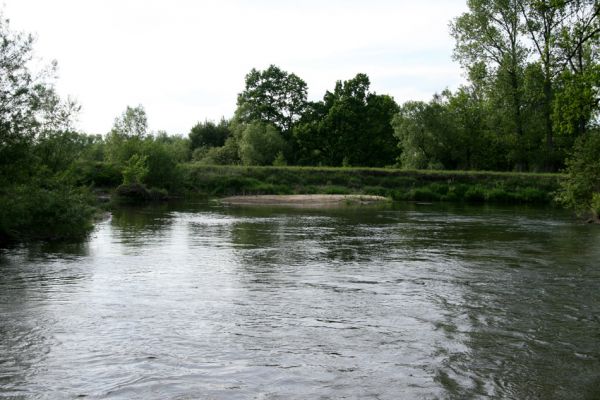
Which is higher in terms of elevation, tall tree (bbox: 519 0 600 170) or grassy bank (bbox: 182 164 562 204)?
tall tree (bbox: 519 0 600 170)

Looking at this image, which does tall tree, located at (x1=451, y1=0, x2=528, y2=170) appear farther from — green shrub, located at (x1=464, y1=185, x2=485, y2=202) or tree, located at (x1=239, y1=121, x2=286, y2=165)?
tree, located at (x1=239, y1=121, x2=286, y2=165)

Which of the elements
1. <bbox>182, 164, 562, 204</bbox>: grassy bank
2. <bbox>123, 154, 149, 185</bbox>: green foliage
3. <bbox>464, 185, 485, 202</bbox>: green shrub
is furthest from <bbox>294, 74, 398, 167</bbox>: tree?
<bbox>123, 154, 149, 185</bbox>: green foliage

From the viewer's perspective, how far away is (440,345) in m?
9.32

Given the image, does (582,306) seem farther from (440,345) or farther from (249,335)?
(249,335)

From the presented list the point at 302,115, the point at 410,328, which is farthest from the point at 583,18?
the point at 302,115

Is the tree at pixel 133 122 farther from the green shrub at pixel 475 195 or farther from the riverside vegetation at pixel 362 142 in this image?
the green shrub at pixel 475 195

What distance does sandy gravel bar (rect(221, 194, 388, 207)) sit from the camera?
49.7 metres

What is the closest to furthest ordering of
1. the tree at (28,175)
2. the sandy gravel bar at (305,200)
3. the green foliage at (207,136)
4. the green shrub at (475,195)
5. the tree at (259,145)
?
the tree at (28,175) < the sandy gravel bar at (305,200) < the green shrub at (475,195) < the tree at (259,145) < the green foliage at (207,136)

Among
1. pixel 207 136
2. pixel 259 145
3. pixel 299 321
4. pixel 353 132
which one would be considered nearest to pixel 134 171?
pixel 259 145

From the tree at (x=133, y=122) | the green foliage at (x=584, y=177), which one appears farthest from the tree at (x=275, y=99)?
the green foliage at (x=584, y=177)

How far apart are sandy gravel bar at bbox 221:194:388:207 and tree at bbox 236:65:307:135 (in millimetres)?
44152

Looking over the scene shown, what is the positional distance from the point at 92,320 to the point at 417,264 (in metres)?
9.70

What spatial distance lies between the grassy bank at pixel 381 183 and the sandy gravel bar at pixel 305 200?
5049mm

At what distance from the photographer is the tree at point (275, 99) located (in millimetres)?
95750
